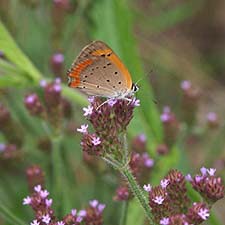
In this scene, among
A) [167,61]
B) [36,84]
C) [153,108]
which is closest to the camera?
[36,84]

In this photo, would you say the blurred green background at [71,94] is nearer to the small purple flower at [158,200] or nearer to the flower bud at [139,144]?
the flower bud at [139,144]

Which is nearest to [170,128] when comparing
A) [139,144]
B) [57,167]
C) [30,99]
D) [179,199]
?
[139,144]

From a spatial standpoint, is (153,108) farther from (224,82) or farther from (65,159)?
(224,82)

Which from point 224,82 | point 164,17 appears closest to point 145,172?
point 164,17

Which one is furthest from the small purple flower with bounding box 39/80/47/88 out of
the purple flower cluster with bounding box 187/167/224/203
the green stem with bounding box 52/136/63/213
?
the purple flower cluster with bounding box 187/167/224/203

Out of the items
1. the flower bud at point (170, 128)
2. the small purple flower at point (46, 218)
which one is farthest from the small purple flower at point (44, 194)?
the flower bud at point (170, 128)

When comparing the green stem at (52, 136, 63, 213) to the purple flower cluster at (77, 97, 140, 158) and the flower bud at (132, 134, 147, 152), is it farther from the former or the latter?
the purple flower cluster at (77, 97, 140, 158)
